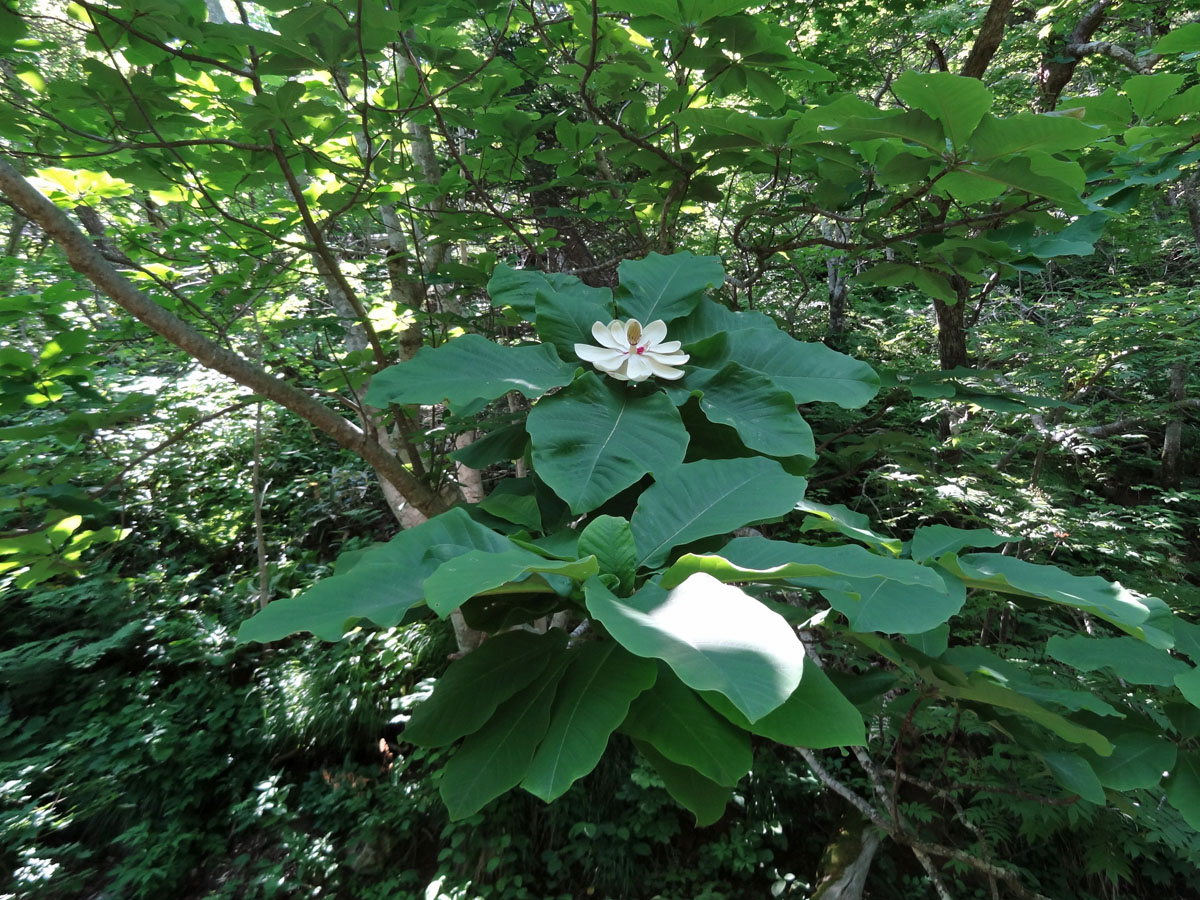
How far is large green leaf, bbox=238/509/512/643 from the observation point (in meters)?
0.53

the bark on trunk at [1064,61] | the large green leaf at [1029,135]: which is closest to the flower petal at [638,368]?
the large green leaf at [1029,135]

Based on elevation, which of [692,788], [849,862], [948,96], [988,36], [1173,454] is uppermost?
[988,36]

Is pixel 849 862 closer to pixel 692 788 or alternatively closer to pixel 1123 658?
pixel 1123 658

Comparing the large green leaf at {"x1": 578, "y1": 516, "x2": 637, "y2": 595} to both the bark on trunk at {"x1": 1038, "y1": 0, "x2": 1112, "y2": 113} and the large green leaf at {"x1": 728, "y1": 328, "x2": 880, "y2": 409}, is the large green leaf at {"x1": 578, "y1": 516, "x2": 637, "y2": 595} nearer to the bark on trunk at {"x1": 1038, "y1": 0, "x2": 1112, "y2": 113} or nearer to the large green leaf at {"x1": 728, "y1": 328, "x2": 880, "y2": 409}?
the large green leaf at {"x1": 728, "y1": 328, "x2": 880, "y2": 409}

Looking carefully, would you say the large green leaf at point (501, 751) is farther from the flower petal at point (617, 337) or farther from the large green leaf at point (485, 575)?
the flower petal at point (617, 337)

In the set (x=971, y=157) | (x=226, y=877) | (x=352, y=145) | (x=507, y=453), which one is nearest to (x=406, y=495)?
(x=507, y=453)

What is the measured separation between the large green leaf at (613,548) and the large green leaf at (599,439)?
4 cm

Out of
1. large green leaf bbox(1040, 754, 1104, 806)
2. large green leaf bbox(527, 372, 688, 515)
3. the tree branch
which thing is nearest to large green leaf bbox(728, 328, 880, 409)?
large green leaf bbox(527, 372, 688, 515)

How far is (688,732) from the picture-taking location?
21.1 inches

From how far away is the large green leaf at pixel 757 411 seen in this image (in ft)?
2.65

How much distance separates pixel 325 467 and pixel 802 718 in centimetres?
647

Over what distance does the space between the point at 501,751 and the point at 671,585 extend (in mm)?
247

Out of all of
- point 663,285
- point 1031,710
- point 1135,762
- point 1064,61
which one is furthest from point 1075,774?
A: point 1064,61

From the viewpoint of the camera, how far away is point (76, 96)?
1360 mm
